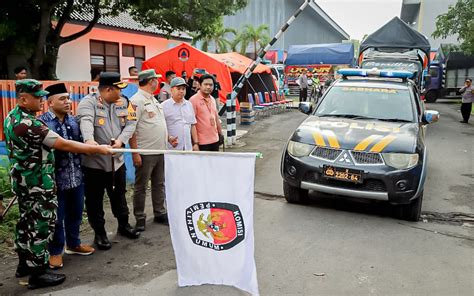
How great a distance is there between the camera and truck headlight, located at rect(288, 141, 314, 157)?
566 cm

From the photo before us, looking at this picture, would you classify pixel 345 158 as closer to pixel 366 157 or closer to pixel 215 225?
pixel 366 157

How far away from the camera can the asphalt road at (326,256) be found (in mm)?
3721

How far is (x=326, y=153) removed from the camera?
218 inches

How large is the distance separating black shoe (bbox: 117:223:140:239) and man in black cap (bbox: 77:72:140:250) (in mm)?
302

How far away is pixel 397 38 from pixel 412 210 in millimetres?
11449

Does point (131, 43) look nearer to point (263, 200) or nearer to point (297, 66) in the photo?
point (297, 66)

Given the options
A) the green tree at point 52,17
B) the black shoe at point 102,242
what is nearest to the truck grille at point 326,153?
the black shoe at point 102,242

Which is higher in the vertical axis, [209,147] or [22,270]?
[209,147]

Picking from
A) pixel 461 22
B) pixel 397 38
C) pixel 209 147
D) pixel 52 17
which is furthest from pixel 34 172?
pixel 461 22

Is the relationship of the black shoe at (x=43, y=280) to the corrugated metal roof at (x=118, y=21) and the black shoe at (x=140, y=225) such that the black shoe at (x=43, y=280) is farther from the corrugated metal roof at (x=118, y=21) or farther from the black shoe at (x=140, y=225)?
the corrugated metal roof at (x=118, y=21)

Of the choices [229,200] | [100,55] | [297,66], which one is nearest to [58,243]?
[229,200]

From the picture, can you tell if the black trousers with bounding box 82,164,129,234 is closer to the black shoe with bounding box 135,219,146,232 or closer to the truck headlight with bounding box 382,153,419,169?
the black shoe with bounding box 135,219,146,232

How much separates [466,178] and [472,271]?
433 centimetres

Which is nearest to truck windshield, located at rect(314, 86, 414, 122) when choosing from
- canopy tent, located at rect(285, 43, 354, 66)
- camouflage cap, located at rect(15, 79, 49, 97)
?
camouflage cap, located at rect(15, 79, 49, 97)
